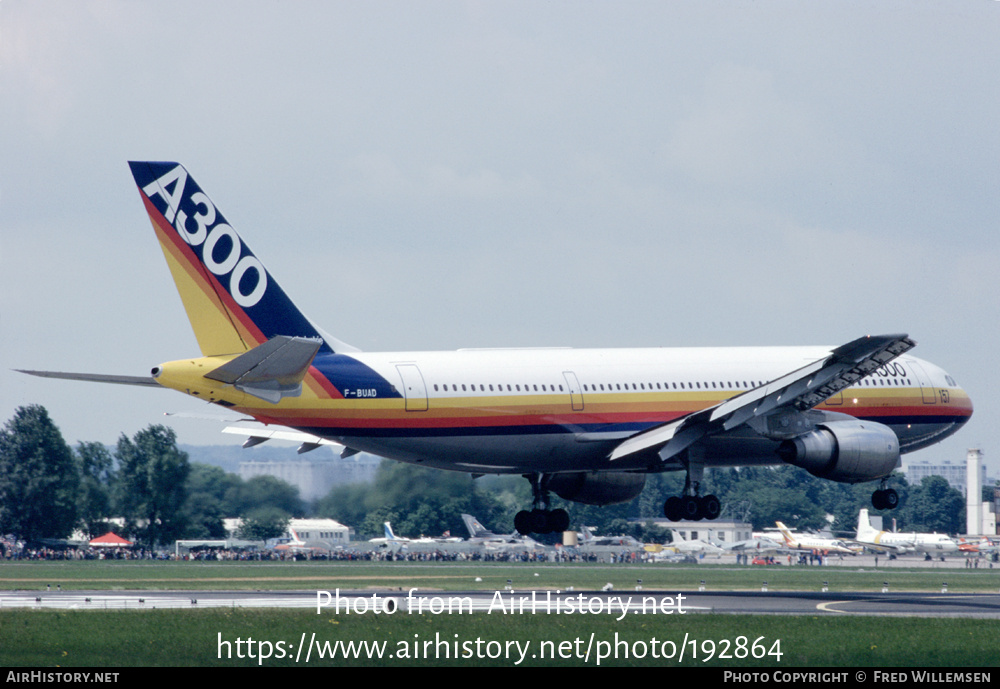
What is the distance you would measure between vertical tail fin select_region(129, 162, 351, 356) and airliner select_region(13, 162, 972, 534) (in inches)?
1.8

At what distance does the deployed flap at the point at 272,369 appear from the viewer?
3959cm

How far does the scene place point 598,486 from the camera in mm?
52562

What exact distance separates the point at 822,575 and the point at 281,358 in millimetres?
37885

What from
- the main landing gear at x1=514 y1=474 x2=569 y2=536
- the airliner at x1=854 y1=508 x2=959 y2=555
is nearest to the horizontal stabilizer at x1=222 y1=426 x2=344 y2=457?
the main landing gear at x1=514 y1=474 x2=569 y2=536

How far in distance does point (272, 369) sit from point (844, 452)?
781 inches

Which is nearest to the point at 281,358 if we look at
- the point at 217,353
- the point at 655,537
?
the point at 217,353

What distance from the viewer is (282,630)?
3259cm

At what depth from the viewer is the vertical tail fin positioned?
43.0 metres

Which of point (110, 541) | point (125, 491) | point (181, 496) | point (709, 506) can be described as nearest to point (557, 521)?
point (709, 506)

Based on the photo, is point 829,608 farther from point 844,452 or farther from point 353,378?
point 353,378

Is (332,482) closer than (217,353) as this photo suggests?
No

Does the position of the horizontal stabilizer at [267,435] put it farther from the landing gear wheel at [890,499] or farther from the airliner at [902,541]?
the airliner at [902,541]
